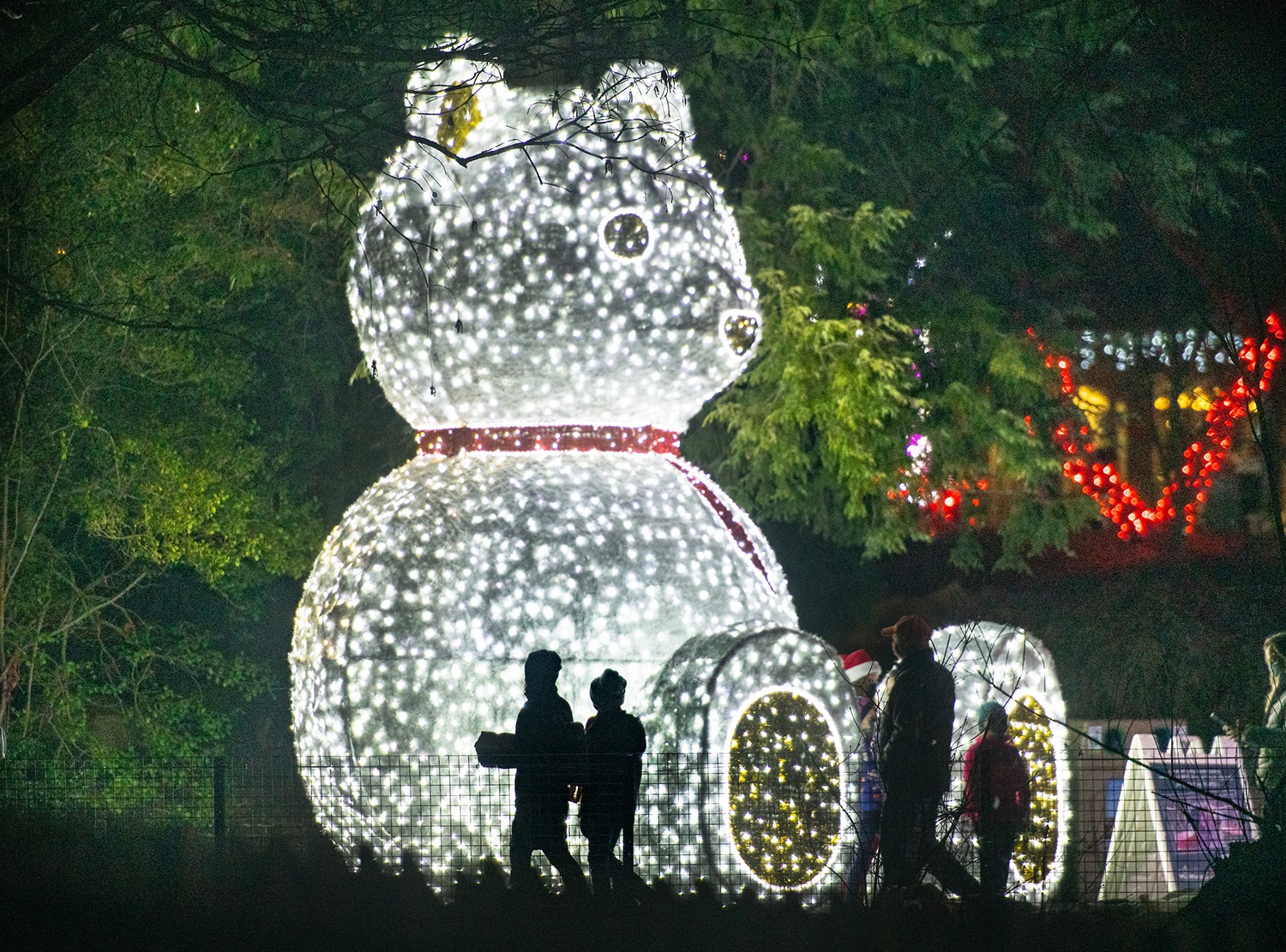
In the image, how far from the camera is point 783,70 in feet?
49.1

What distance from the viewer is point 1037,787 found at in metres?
8.16

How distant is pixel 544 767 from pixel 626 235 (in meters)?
2.66

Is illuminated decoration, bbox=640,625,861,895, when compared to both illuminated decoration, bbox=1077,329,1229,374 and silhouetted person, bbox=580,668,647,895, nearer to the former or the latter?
silhouetted person, bbox=580,668,647,895

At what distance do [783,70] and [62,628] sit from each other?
7212 mm

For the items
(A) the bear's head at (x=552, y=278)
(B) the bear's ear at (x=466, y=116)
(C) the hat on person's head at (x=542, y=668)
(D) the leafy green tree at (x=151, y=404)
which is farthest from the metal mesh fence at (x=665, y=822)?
(D) the leafy green tree at (x=151, y=404)

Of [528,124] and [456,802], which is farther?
[528,124]

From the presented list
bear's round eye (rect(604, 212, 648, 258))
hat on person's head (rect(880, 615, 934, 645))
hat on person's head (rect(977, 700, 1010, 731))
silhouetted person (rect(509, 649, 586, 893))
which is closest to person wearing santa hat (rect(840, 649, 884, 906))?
hat on person's head (rect(880, 615, 934, 645))

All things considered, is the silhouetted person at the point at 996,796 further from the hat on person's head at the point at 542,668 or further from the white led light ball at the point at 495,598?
the hat on person's head at the point at 542,668

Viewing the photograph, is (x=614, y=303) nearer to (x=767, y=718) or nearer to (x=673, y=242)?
(x=673, y=242)

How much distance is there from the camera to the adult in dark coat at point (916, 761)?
6844 millimetres

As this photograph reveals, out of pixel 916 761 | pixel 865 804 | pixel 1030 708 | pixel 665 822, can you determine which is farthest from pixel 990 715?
pixel 665 822

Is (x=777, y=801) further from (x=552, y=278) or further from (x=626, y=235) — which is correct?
(x=626, y=235)

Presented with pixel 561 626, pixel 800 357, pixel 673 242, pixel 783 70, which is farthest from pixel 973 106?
pixel 561 626

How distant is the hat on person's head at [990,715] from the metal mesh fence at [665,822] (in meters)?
0.38
